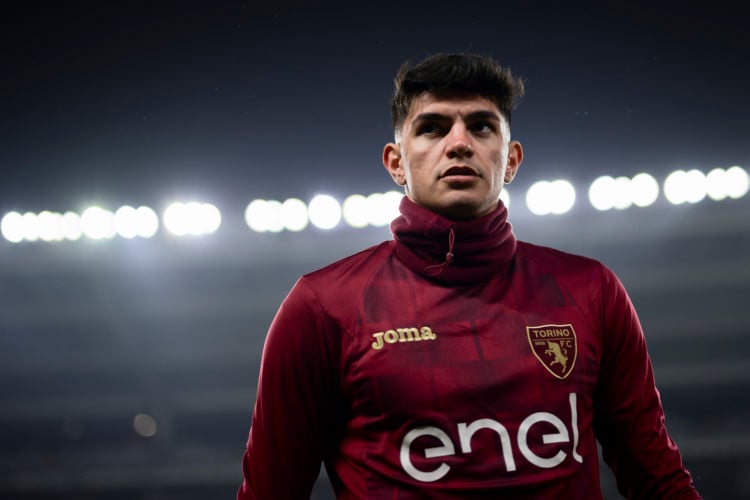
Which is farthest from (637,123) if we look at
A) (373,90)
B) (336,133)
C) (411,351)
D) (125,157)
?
(411,351)

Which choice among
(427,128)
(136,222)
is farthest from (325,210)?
(427,128)

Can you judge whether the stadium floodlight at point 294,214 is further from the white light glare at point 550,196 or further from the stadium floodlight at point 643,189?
the stadium floodlight at point 643,189

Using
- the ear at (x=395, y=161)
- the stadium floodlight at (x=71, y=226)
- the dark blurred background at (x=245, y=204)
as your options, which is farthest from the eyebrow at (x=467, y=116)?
the stadium floodlight at (x=71, y=226)

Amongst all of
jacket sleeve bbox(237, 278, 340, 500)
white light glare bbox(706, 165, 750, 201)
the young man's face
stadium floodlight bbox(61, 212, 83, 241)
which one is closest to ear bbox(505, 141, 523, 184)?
the young man's face

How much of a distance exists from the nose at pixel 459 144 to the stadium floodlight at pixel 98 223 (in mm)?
7533

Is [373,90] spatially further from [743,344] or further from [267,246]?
[743,344]

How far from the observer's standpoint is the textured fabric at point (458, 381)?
3.69 ft

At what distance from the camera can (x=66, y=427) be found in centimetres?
996

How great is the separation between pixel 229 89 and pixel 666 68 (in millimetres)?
4807

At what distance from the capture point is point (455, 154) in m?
1.33

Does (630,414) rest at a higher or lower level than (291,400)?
lower

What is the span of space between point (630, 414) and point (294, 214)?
23.1 feet

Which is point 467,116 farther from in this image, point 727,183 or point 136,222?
point 727,183

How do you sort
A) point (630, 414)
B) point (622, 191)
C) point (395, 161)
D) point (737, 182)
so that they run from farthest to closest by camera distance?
point (622, 191)
point (737, 182)
point (395, 161)
point (630, 414)
